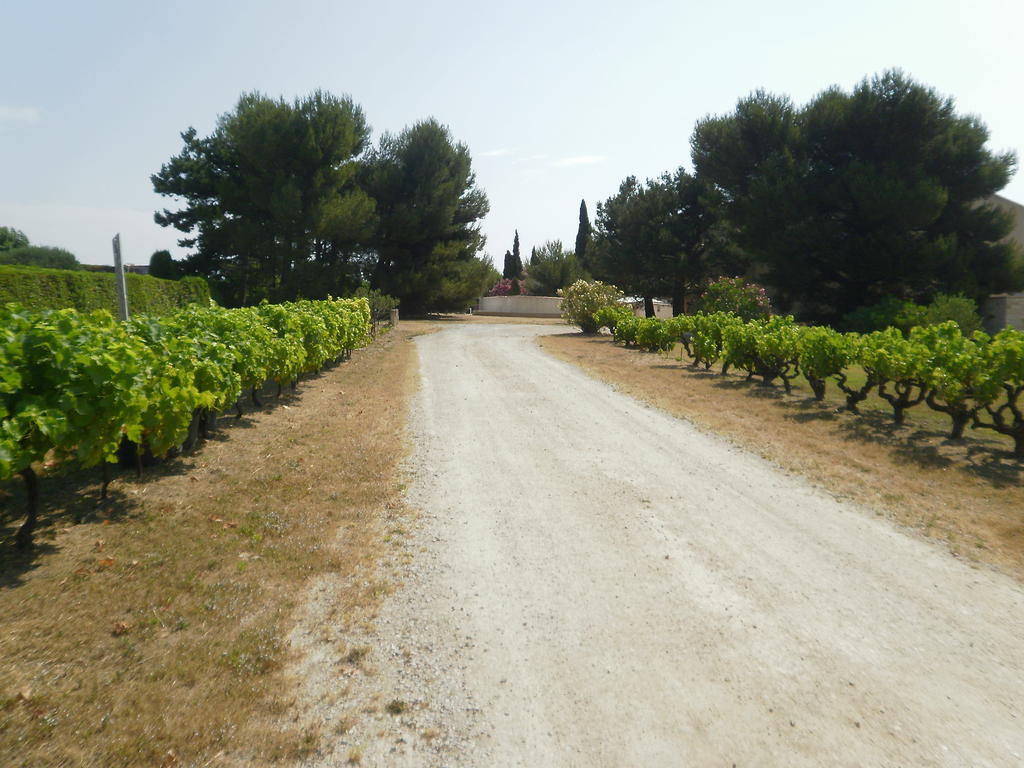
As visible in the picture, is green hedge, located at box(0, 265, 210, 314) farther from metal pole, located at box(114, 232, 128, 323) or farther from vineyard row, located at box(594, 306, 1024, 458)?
vineyard row, located at box(594, 306, 1024, 458)

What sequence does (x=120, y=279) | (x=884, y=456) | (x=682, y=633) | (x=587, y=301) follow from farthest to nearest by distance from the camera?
(x=587, y=301) < (x=120, y=279) < (x=884, y=456) < (x=682, y=633)

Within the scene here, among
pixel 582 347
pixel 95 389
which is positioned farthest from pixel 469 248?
pixel 95 389

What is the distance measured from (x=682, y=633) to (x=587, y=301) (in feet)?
81.5

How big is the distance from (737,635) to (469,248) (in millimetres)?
40685

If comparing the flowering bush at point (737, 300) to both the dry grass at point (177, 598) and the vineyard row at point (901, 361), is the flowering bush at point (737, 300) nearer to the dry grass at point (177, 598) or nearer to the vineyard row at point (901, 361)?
the vineyard row at point (901, 361)

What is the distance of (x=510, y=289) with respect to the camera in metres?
55.5

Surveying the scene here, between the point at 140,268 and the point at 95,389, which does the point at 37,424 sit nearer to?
the point at 95,389

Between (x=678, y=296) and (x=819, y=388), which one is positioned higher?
(x=678, y=296)

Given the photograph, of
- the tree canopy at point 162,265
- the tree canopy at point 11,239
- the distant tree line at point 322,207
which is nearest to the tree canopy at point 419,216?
the distant tree line at point 322,207

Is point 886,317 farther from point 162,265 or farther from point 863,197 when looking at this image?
point 162,265

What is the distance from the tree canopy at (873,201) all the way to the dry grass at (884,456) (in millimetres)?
16819

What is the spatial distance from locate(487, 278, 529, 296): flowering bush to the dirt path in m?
47.3

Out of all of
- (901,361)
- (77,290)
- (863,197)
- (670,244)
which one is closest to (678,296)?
(670,244)

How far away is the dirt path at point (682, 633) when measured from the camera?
301 cm
